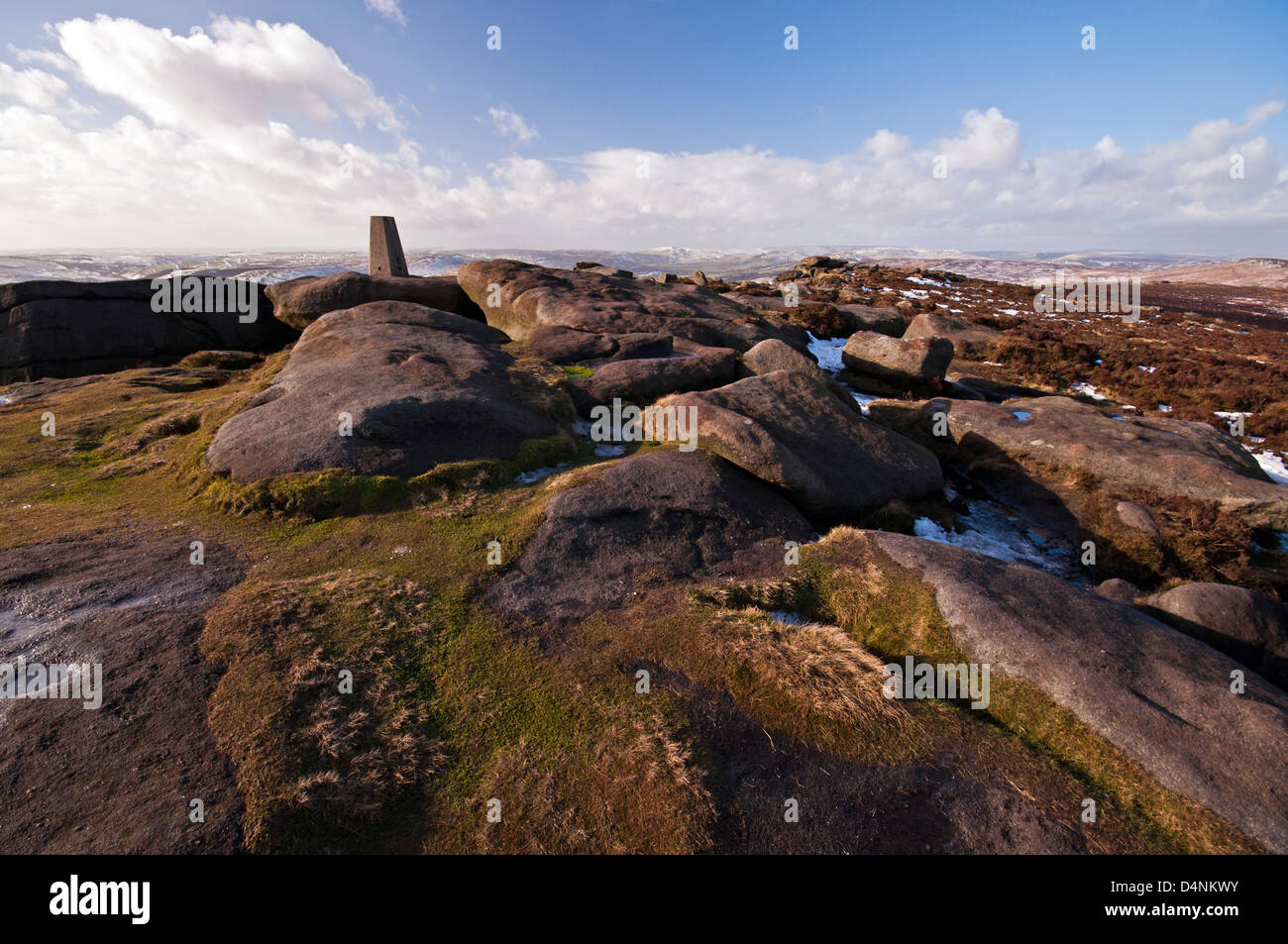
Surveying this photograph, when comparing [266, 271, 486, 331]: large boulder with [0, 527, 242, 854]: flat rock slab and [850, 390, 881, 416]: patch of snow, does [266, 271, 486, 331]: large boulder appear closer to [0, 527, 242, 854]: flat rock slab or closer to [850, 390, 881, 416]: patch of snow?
[850, 390, 881, 416]: patch of snow

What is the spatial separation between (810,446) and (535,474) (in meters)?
7.93

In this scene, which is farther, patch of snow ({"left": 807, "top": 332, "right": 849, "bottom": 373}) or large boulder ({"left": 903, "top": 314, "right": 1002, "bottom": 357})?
large boulder ({"left": 903, "top": 314, "right": 1002, "bottom": 357})

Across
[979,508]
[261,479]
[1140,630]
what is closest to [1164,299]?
[979,508]

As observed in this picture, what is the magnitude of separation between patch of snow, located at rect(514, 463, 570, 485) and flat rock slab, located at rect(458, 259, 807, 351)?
12762mm

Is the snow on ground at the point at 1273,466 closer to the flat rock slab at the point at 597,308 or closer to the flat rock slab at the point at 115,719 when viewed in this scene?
the flat rock slab at the point at 597,308

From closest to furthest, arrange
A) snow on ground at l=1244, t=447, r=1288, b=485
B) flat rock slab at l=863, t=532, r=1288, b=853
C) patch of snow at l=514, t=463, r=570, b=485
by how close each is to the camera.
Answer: flat rock slab at l=863, t=532, r=1288, b=853, patch of snow at l=514, t=463, r=570, b=485, snow on ground at l=1244, t=447, r=1288, b=485

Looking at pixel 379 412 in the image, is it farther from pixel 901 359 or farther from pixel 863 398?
pixel 901 359

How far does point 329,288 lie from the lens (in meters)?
31.1

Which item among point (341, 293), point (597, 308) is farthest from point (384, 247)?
point (597, 308)

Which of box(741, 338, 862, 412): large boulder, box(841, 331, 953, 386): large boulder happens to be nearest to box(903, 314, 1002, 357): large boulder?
box(841, 331, 953, 386): large boulder

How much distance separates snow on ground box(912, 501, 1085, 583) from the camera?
14477mm

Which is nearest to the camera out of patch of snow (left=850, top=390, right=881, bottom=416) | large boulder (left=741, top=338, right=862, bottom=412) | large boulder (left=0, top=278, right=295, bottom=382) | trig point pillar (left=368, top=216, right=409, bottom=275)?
large boulder (left=741, top=338, right=862, bottom=412)

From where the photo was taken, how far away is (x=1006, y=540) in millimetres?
15672
